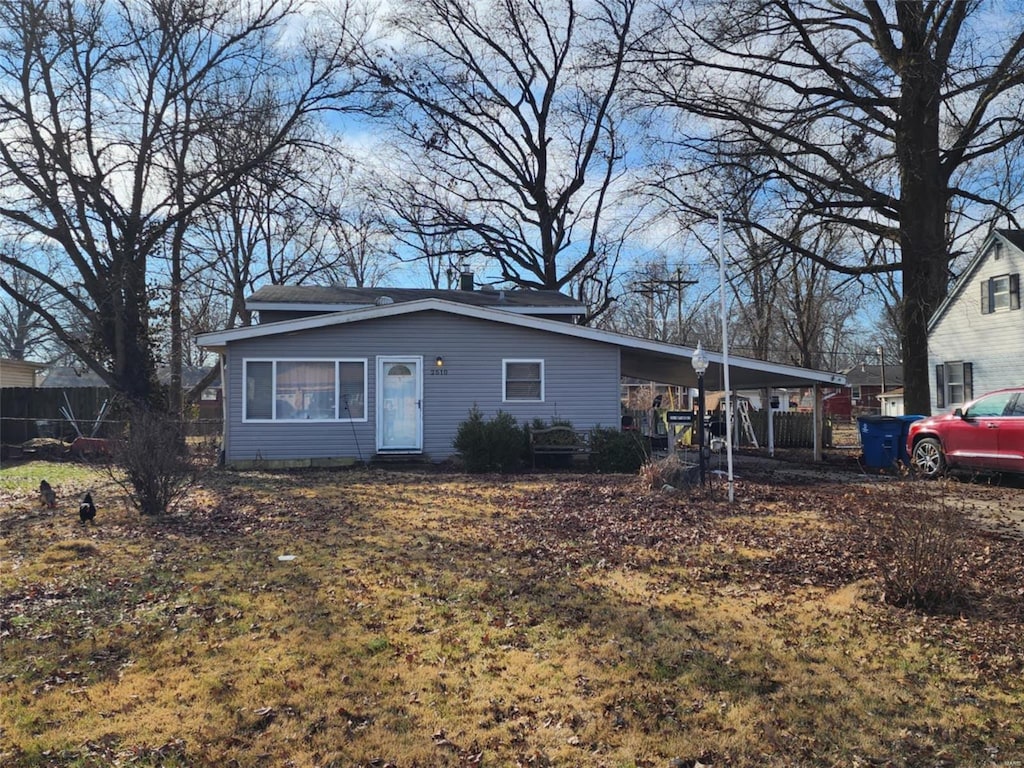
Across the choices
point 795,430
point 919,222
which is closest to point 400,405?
point 795,430

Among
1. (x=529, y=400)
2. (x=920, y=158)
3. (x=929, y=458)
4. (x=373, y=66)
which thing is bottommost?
(x=929, y=458)

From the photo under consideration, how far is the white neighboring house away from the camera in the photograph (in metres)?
19.5

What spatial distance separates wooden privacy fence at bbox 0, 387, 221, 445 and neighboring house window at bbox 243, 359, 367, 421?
742 cm

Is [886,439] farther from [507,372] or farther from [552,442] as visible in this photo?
[507,372]

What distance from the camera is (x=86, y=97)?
17922 mm

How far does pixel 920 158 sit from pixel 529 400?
11839 mm

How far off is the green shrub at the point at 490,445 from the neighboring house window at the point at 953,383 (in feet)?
49.8

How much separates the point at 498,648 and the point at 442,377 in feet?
34.8

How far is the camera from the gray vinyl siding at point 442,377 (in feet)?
47.1

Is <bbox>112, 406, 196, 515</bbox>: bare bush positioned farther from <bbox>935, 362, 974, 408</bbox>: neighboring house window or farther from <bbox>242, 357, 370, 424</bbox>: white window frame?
<bbox>935, 362, 974, 408</bbox>: neighboring house window

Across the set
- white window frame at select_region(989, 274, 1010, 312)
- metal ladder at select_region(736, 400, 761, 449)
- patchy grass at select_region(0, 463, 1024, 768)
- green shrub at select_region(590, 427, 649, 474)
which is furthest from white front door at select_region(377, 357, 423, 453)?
white window frame at select_region(989, 274, 1010, 312)

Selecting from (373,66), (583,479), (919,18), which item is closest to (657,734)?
(583,479)

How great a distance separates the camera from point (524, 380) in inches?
593

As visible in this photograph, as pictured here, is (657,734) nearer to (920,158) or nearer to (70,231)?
(920,158)
